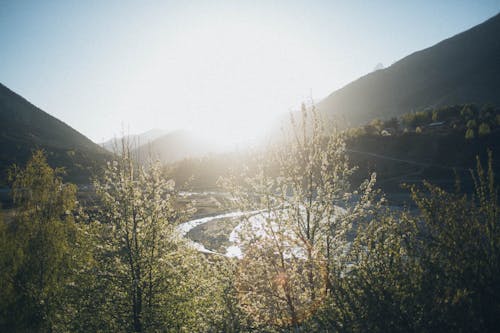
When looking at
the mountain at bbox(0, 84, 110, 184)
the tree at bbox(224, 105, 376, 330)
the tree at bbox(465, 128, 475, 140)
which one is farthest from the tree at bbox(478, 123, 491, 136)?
the mountain at bbox(0, 84, 110, 184)

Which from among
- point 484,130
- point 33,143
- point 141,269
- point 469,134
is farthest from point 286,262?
point 33,143

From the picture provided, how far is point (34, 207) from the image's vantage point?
16.0 m

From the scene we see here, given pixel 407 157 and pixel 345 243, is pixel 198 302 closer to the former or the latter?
pixel 345 243

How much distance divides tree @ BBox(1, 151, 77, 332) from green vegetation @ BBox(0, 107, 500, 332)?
63mm

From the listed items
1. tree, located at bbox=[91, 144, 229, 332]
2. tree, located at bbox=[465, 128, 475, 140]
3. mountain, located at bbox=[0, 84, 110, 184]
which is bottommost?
tree, located at bbox=[465, 128, 475, 140]

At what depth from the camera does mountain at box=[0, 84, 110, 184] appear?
135 meters

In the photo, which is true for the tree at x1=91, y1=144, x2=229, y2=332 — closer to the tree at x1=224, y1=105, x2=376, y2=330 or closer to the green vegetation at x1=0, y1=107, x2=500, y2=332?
the green vegetation at x1=0, y1=107, x2=500, y2=332

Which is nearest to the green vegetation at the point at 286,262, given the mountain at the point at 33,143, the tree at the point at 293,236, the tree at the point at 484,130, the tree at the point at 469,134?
the tree at the point at 293,236

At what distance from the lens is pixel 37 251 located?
1387 centimetres

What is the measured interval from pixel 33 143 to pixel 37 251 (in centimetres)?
17387

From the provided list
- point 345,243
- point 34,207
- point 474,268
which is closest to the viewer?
point 474,268

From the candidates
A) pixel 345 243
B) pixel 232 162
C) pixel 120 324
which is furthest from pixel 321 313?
pixel 232 162

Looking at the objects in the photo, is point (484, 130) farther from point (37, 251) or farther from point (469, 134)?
point (37, 251)

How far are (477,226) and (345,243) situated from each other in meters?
3.70
